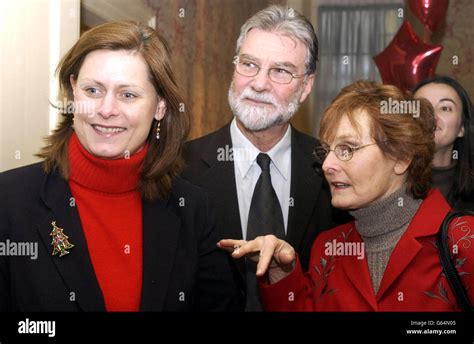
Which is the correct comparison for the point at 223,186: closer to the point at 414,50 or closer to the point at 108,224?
the point at 108,224

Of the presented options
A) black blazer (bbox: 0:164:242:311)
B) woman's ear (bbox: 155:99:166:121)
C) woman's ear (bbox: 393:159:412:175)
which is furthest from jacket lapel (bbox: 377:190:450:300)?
woman's ear (bbox: 155:99:166:121)

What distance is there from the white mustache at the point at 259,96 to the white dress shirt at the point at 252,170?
97 mm

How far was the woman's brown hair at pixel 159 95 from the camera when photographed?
177 cm

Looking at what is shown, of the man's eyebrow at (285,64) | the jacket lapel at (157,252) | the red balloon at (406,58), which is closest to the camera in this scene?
the jacket lapel at (157,252)

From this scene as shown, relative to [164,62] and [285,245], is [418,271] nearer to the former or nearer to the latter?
[285,245]

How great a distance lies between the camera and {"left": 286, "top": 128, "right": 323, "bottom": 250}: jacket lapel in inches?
80.2

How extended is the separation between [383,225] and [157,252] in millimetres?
621

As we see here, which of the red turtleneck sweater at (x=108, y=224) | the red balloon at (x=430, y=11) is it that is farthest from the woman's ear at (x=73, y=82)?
the red balloon at (x=430, y=11)

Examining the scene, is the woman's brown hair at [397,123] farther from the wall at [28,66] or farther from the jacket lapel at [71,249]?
the wall at [28,66]

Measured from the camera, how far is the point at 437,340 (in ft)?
6.66

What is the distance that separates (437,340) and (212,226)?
0.77 meters

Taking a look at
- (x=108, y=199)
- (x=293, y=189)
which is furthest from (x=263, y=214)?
(x=108, y=199)

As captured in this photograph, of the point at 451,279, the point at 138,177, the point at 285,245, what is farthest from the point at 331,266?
the point at 138,177

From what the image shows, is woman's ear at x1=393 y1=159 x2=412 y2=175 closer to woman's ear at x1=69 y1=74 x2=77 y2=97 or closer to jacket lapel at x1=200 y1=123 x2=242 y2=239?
jacket lapel at x1=200 y1=123 x2=242 y2=239
